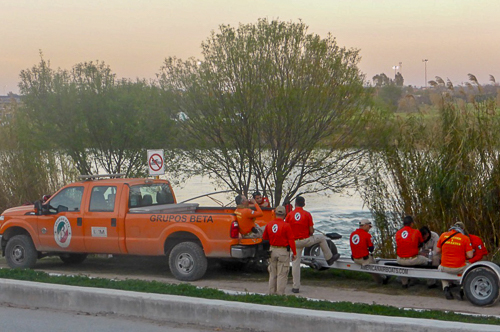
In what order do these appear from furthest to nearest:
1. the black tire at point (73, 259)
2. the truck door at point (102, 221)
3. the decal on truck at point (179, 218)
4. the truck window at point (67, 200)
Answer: the black tire at point (73, 259), the truck window at point (67, 200), the truck door at point (102, 221), the decal on truck at point (179, 218)

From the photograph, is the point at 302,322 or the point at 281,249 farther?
the point at 281,249

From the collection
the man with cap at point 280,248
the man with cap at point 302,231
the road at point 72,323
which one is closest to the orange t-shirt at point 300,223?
the man with cap at point 302,231

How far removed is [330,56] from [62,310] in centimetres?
1233

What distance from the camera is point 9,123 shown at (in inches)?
837

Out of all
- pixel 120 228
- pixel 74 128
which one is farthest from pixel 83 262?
pixel 74 128

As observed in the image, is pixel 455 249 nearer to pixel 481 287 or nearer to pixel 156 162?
pixel 481 287

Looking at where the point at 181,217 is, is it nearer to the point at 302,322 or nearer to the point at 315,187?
the point at 302,322

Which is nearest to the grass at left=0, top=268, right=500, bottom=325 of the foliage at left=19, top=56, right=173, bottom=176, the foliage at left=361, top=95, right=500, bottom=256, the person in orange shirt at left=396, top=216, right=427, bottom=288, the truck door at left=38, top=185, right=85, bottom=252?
the truck door at left=38, top=185, right=85, bottom=252

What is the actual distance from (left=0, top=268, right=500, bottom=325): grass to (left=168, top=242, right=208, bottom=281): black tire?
168cm

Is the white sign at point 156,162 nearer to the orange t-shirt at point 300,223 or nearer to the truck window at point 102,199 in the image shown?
the truck window at point 102,199

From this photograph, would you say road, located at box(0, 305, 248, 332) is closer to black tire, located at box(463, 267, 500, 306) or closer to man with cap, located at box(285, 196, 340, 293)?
man with cap, located at box(285, 196, 340, 293)

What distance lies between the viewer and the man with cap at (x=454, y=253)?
32.2 ft

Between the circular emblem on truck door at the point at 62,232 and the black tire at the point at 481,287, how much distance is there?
7.09 meters

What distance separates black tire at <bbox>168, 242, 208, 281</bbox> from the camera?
11367 mm
